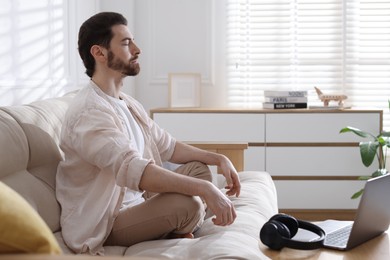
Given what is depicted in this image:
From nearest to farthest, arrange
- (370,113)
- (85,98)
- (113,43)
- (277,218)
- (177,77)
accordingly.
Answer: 1. (277,218)
2. (85,98)
3. (113,43)
4. (370,113)
5. (177,77)

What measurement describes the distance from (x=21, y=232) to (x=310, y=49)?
4469 millimetres

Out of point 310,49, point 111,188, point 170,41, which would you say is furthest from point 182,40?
point 111,188

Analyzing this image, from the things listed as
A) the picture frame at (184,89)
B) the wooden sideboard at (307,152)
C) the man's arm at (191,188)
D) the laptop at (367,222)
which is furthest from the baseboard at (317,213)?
the man's arm at (191,188)

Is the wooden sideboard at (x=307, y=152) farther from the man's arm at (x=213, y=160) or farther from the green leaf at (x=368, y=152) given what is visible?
the man's arm at (x=213, y=160)

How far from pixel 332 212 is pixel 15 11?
8.28 feet

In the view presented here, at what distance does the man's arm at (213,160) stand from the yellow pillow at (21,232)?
5.06ft

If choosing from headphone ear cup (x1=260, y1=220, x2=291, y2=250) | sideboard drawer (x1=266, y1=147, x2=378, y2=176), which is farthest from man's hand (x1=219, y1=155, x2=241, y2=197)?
sideboard drawer (x1=266, y1=147, x2=378, y2=176)

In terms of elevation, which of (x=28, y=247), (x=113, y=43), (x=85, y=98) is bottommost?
(x=28, y=247)

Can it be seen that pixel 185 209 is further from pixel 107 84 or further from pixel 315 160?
pixel 315 160

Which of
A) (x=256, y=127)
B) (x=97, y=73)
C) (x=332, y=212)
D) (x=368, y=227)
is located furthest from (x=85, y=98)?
(x=332, y=212)

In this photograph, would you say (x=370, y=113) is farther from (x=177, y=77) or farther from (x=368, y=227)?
(x=368, y=227)

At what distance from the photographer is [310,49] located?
17.2 ft

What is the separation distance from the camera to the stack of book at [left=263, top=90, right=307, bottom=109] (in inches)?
190

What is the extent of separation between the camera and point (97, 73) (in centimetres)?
251
